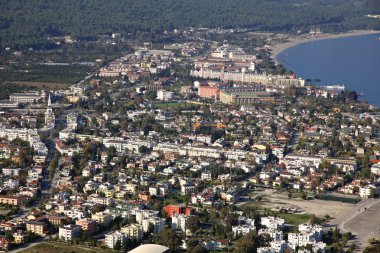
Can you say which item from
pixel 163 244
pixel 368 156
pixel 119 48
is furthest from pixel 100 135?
pixel 119 48

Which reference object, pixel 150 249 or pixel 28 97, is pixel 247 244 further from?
pixel 28 97

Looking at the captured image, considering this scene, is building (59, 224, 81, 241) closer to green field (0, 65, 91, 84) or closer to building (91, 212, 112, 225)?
building (91, 212, 112, 225)

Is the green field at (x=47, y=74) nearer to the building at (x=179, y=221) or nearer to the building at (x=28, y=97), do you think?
the building at (x=28, y=97)

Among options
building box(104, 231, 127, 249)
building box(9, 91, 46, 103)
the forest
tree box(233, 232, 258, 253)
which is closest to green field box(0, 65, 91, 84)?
building box(9, 91, 46, 103)

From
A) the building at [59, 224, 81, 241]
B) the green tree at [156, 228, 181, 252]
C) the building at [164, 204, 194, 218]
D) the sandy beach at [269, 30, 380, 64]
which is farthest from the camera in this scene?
the sandy beach at [269, 30, 380, 64]

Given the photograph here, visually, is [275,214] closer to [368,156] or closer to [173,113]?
[368,156]

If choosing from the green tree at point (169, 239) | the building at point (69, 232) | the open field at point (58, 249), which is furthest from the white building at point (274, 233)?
the building at point (69, 232)

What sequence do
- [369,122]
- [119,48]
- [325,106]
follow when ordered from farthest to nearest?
[119,48] < [325,106] < [369,122]
